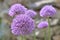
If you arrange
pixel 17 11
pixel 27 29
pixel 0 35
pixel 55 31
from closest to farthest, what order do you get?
pixel 27 29, pixel 17 11, pixel 0 35, pixel 55 31


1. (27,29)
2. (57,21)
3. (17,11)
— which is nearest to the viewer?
(27,29)

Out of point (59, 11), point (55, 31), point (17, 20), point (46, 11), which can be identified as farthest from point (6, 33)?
point (17, 20)

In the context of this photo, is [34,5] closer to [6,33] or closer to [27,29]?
[6,33]

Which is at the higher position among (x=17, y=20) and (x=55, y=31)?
(x=55, y=31)

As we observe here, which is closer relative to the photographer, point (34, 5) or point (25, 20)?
point (25, 20)

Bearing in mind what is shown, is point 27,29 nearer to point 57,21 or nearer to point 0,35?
point 0,35

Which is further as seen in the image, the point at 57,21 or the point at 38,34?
the point at 57,21

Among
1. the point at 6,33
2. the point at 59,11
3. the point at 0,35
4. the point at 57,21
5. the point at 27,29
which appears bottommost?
the point at 27,29

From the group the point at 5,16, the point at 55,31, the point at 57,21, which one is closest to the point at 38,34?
the point at 55,31

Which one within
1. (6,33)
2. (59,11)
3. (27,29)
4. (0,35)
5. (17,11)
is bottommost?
(27,29)
